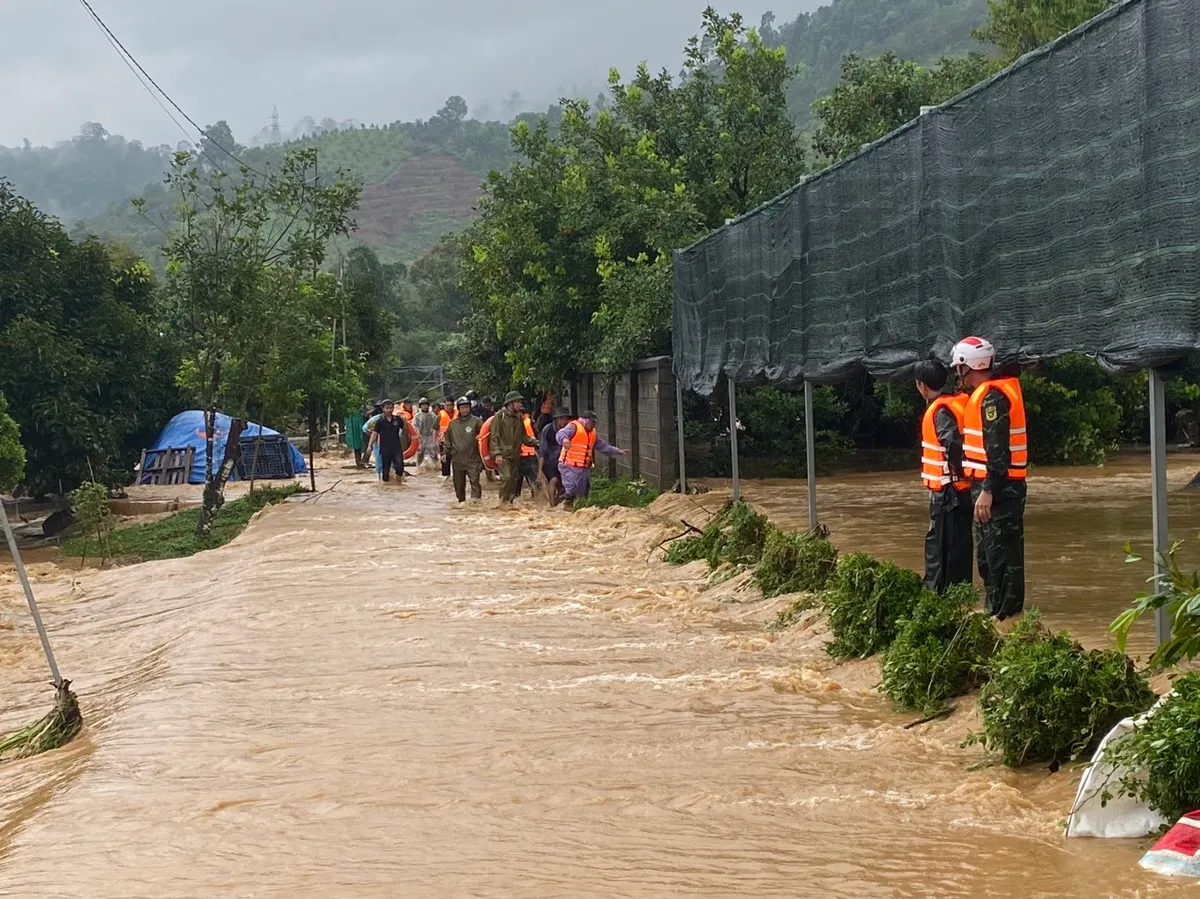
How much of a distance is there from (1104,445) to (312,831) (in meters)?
20.8

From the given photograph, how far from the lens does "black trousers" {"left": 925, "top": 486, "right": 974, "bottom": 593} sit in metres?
8.84

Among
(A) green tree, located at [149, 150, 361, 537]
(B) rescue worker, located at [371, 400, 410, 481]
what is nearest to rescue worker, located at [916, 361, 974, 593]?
(A) green tree, located at [149, 150, 361, 537]

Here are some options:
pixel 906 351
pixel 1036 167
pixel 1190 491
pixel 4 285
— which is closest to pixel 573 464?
pixel 1190 491

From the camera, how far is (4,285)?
97.3ft

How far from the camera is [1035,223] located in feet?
25.0

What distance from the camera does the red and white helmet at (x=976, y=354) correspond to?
811 cm

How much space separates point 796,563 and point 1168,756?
601cm

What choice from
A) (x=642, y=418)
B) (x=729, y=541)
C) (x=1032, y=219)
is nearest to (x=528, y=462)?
(x=642, y=418)

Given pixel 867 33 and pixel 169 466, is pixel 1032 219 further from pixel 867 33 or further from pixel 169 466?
pixel 867 33

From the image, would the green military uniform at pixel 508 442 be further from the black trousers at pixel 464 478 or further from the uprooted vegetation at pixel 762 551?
the uprooted vegetation at pixel 762 551

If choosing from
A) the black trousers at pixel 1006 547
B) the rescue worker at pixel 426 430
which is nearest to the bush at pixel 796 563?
the black trousers at pixel 1006 547

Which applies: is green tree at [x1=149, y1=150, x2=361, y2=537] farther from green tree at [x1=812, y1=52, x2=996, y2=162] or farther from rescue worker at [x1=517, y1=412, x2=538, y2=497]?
green tree at [x1=812, y1=52, x2=996, y2=162]

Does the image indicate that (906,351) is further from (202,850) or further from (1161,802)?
(202,850)

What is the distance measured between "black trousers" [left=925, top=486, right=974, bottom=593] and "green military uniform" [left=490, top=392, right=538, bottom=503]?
12224 millimetres
